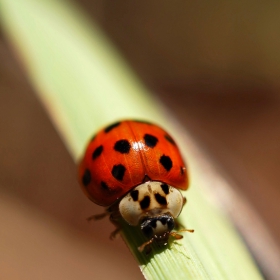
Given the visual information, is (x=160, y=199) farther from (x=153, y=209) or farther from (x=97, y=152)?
(x=97, y=152)

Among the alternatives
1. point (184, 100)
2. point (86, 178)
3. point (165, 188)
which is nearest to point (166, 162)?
point (165, 188)

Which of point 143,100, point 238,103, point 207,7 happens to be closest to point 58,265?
point 143,100

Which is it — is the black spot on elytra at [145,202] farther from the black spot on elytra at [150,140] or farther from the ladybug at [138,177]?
the black spot on elytra at [150,140]

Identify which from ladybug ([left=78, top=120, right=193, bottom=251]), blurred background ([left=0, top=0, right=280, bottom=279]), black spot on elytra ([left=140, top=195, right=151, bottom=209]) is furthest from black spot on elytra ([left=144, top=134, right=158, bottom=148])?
blurred background ([left=0, top=0, right=280, bottom=279])

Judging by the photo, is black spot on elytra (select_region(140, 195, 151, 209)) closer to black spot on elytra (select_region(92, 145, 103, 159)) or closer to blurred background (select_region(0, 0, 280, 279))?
black spot on elytra (select_region(92, 145, 103, 159))

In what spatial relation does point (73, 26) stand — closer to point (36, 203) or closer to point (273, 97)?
point (36, 203)

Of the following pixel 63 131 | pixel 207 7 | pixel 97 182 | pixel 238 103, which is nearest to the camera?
pixel 97 182

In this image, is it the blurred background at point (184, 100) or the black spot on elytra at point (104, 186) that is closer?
the black spot on elytra at point (104, 186)

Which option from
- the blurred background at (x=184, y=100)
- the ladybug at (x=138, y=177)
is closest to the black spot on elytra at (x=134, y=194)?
the ladybug at (x=138, y=177)
